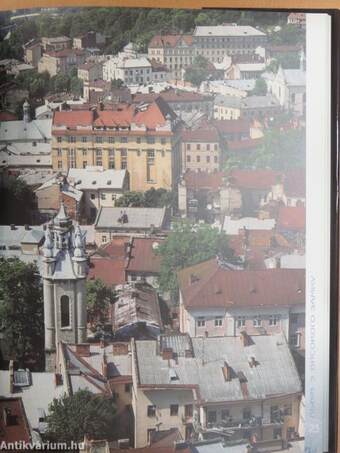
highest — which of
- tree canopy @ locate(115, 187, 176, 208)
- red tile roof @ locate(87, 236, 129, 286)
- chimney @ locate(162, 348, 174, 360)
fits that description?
tree canopy @ locate(115, 187, 176, 208)

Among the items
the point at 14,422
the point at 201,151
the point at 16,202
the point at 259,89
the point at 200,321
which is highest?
the point at 259,89

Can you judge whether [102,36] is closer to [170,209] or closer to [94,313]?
[170,209]

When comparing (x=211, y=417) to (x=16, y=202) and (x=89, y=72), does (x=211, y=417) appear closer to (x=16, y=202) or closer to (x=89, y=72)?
(x=16, y=202)

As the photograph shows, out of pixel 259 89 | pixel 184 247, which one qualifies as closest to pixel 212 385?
pixel 184 247

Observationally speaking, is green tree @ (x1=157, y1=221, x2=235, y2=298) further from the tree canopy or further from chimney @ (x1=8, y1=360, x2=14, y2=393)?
chimney @ (x1=8, y1=360, x2=14, y2=393)

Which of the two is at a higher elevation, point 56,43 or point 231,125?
point 56,43

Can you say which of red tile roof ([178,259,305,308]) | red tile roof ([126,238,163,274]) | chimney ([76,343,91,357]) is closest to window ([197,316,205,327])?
red tile roof ([178,259,305,308])
